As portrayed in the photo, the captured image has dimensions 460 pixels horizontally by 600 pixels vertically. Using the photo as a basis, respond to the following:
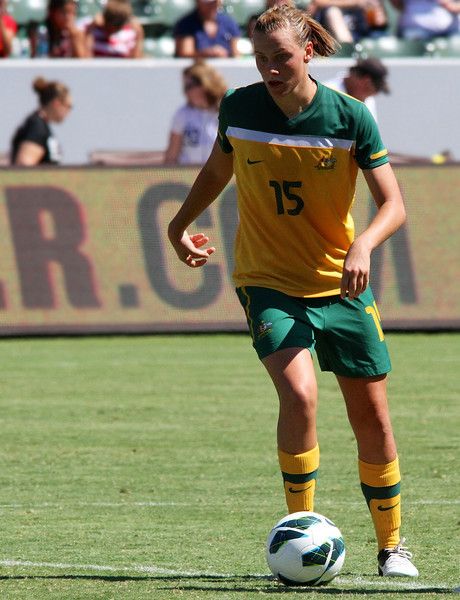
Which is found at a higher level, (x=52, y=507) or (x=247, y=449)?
(x=52, y=507)

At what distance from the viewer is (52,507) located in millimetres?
7332

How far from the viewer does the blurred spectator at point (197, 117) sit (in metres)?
15.7

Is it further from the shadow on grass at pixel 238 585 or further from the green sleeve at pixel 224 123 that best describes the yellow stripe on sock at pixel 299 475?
the green sleeve at pixel 224 123

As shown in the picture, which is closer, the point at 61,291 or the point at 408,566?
the point at 408,566

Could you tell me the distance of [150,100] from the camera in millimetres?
19141

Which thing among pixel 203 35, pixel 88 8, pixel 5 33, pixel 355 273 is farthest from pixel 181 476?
pixel 88 8

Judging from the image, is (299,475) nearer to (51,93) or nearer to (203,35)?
(51,93)

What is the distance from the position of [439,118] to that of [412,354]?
6489 millimetres

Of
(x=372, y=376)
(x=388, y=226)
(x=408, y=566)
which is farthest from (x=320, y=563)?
(x=388, y=226)

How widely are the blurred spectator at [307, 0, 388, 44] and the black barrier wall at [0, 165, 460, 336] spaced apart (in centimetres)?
455

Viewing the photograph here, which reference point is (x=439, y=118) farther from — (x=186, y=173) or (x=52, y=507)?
(x=52, y=507)

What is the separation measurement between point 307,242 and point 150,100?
1367 cm

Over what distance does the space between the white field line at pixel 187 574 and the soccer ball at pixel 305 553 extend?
102 mm

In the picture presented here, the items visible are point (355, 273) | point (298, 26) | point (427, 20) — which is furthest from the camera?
point (427, 20)
